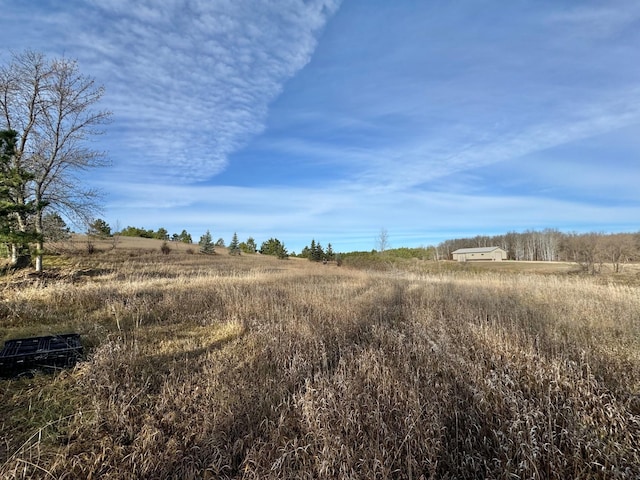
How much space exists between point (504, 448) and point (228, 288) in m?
8.90

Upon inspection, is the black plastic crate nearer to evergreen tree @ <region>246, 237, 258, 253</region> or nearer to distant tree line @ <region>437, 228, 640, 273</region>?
distant tree line @ <region>437, 228, 640, 273</region>

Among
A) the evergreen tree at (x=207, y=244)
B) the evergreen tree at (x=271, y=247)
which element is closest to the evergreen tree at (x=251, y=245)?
the evergreen tree at (x=271, y=247)

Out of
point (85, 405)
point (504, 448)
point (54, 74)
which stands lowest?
point (85, 405)

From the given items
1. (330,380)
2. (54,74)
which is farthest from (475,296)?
(54,74)

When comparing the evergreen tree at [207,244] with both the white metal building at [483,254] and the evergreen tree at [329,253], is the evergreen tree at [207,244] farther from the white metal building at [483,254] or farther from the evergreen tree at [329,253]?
the white metal building at [483,254]

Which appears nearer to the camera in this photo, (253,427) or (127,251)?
(253,427)

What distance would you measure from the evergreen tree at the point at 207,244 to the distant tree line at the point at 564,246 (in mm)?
43377

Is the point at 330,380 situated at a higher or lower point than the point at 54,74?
lower

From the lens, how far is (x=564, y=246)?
2057 inches

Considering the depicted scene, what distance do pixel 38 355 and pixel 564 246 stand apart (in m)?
66.3

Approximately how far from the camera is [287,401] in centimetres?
308

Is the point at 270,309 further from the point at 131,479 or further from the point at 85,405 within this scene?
the point at 131,479

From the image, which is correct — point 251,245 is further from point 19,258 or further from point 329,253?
point 19,258

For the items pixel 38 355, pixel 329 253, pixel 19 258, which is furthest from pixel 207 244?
pixel 38 355
